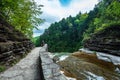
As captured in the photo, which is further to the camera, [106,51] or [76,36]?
[76,36]

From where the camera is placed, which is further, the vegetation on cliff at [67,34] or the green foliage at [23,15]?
the vegetation on cliff at [67,34]

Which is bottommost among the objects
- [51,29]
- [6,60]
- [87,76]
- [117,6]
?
[87,76]

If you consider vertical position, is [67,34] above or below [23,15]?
above

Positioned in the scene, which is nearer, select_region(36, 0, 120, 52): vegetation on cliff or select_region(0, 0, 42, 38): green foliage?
select_region(0, 0, 42, 38): green foliage

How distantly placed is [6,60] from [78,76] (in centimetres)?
554

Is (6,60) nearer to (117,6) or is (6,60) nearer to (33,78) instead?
(33,78)

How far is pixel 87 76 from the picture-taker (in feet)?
34.9

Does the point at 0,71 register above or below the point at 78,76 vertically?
above

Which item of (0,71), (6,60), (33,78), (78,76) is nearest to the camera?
(33,78)

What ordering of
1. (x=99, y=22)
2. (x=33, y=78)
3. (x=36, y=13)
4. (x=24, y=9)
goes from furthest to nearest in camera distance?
(x=99, y=22)
(x=36, y=13)
(x=24, y=9)
(x=33, y=78)

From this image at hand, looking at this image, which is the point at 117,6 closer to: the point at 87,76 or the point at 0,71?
the point at 87,76

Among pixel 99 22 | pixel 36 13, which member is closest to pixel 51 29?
pixel 99 22

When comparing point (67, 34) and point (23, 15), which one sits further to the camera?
point (67, 34)

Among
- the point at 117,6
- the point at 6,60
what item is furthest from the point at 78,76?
the point at 117,6
